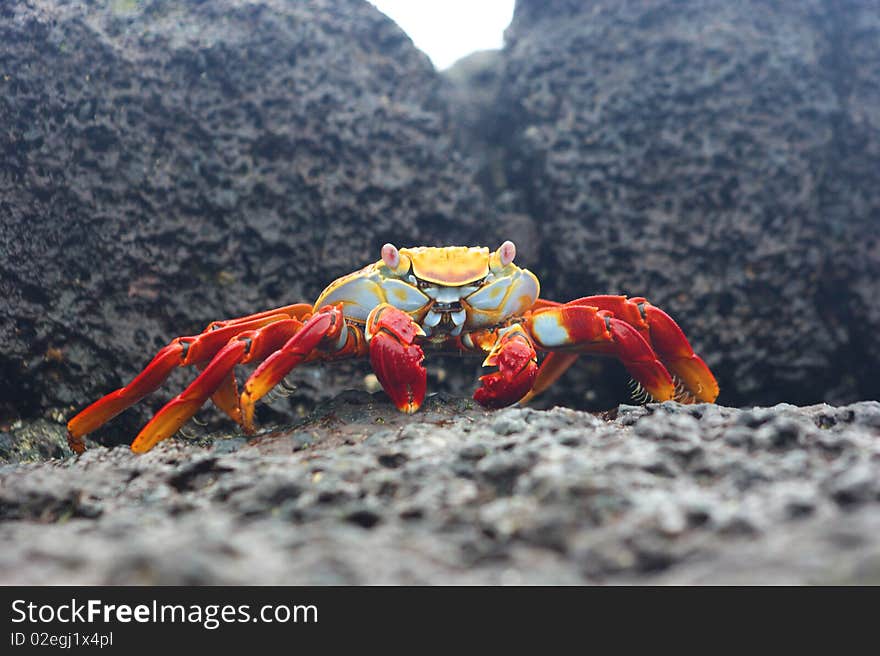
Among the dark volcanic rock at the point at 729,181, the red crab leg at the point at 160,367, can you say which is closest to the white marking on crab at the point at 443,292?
the red crab leg at the point at 160,367

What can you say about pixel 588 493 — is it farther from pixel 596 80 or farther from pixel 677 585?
pixel 596 80

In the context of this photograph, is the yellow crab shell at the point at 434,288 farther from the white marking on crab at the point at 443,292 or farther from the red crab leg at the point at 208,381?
the red crab leg at the point at 208,381

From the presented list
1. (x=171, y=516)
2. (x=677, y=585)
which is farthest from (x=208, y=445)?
(x=677, y=585)

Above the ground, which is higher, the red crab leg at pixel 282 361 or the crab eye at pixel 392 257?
the crab eye at pixel 392 257

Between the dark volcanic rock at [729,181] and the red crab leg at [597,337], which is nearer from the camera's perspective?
the red crab leg at [597,337]

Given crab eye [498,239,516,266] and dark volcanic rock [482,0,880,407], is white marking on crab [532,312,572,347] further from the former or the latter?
dark volcanic rock [482,0,880,407]

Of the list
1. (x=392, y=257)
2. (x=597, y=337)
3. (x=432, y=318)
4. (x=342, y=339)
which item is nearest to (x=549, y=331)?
(x=597, y=337)

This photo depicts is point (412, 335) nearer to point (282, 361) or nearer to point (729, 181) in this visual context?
point (282, 361)
